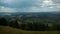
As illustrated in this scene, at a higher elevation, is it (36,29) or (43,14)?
(43,14)

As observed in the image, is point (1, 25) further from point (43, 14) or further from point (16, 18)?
point (43, 14)

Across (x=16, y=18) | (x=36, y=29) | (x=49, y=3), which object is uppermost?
(x=49, y=3)

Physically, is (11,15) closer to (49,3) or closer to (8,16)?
(8,16)

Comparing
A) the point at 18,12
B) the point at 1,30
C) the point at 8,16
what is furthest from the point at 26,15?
the point at 1,30

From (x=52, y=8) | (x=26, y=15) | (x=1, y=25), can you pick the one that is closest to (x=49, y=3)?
(x=52, y=8)

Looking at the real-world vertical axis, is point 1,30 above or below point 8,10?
below

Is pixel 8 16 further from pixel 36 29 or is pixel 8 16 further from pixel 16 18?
pixel 36 29
